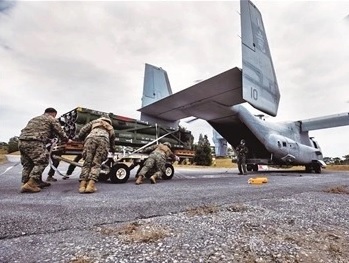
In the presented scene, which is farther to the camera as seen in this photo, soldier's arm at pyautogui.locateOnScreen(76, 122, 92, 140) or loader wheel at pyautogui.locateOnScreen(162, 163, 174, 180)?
loader wheel at pyautogui.locateOnScreen(162, 163, 174, 180)

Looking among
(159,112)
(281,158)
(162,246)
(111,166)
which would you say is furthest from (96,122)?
(281,158)

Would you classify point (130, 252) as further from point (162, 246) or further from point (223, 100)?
point (223, 100)

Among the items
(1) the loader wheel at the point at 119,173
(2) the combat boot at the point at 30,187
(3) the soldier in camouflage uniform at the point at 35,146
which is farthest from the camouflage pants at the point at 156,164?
(2) the combat boot at the point at 30,187

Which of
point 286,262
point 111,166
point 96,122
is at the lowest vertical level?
point 286,262

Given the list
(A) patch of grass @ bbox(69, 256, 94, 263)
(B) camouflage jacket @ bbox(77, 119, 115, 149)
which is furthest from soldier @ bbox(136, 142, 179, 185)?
(A) patch of grass @ bbox(69, 256, 94, 263)

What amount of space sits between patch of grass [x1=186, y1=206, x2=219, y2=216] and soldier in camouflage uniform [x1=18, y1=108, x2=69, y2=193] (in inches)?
136

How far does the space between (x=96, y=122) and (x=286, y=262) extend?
5235 millimetres

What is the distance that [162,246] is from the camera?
82.0 inches

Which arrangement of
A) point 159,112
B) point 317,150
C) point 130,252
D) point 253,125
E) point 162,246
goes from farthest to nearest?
point 317,150, point 253,125, point 159,112, point 162,246, point 130,252

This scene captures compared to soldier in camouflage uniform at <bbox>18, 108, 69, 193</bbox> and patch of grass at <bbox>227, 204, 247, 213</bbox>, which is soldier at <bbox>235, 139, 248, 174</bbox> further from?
patch of grass at <bbox>227, 204, 247, 213</bbox>

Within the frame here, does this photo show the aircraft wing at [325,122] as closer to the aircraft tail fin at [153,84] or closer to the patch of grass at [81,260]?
the aircraft tail fin at [153,84]

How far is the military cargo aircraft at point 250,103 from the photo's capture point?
9.08 metres

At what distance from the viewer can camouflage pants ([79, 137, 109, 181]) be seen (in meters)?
5.44

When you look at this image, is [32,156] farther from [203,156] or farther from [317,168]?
[203,156]
